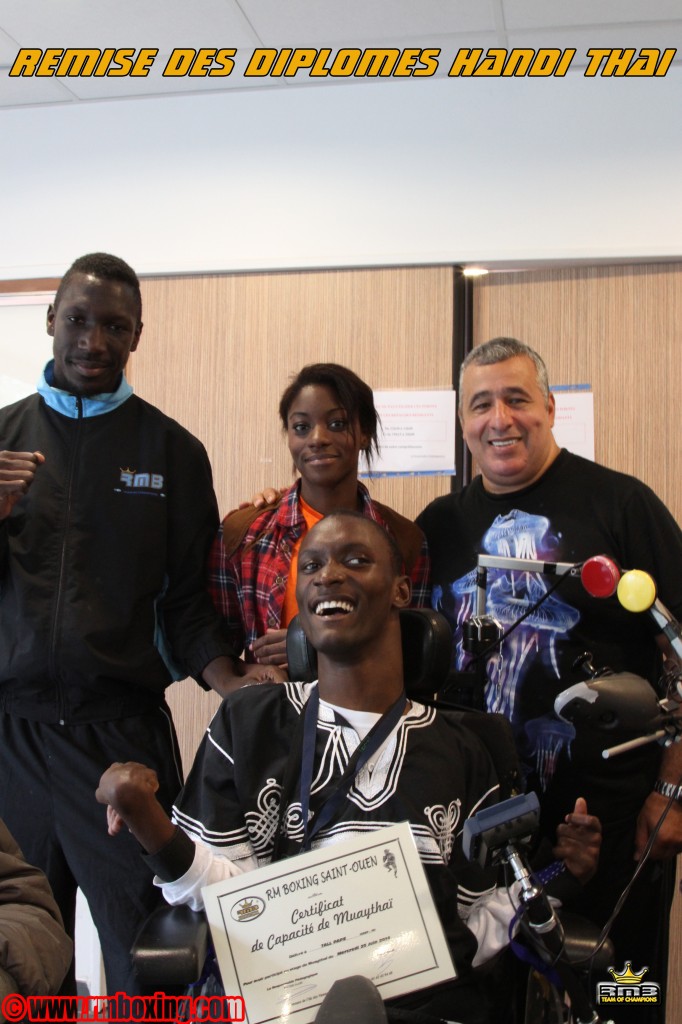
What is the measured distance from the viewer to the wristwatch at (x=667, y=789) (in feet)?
6.45

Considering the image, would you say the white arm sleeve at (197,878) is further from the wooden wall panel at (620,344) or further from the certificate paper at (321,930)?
the wooden wall panel at (620,344)

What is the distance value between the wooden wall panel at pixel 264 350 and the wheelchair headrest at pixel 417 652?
1.38 m

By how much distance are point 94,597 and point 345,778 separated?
81 cm

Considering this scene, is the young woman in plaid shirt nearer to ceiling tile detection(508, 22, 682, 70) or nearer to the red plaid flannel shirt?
the red plaid flannel shirt

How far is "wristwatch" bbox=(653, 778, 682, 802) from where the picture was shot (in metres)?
1.97

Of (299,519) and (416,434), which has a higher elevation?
(416,434)

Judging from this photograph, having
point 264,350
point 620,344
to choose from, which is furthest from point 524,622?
point 264,350

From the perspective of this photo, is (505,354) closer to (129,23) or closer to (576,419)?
(576,419)

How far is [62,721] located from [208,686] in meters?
0.37

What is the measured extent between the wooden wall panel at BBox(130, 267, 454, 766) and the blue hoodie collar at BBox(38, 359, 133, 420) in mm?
1097

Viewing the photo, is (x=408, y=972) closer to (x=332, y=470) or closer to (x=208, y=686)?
(x=208, y=686)

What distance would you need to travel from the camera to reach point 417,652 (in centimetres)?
196

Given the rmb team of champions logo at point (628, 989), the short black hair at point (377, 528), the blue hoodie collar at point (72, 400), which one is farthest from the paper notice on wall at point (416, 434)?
the rmb team of champions logo at point (628, 989)

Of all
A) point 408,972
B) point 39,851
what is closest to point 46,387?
point 39,851
